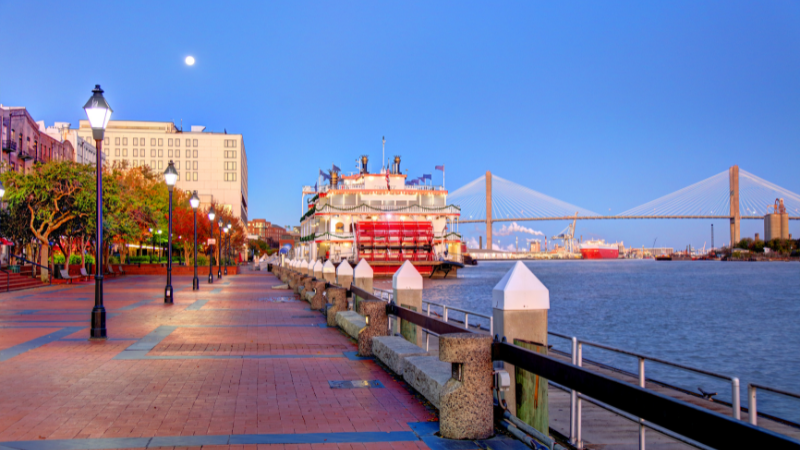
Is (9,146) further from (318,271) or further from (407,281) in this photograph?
(407,281)

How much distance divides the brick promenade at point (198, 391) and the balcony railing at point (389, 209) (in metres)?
51.5

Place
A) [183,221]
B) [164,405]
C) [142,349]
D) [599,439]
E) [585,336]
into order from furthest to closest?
[183,221] < [585,336] < [142,349] < [599,439] < [164,405]

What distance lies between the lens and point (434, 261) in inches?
2584

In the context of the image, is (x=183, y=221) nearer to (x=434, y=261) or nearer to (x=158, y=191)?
(x=158, y=191)

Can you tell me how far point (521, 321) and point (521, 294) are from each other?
253 mm

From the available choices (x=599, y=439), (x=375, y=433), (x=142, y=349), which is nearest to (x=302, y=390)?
(x=375, y=433)

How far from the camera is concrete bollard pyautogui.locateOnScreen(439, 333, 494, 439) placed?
576cm

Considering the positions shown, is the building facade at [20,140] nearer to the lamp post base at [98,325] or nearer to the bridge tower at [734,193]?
the lamp post base at [98,325]

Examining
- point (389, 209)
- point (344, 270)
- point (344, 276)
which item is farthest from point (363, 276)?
point (389, 209)

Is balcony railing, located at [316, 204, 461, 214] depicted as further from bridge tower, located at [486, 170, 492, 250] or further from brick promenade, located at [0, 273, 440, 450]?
bridge tower, located at [486, 170, 492, 250]

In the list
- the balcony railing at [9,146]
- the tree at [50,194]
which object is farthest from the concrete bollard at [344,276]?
the balcony railing at [9,146]

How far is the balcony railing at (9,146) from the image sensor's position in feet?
162

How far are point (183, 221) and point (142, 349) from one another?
5456cm

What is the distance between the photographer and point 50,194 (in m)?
34.1
